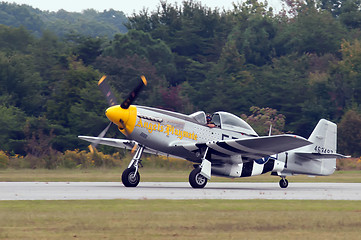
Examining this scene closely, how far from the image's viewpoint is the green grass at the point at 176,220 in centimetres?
1036

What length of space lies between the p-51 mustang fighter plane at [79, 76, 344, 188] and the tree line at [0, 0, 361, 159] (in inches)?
1015

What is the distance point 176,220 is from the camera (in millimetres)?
12016

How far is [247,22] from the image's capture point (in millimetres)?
81438

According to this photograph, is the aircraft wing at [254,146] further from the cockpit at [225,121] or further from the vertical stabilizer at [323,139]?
the vertical stabilizer at [323,139]

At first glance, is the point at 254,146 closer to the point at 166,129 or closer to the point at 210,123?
the point at 210,123

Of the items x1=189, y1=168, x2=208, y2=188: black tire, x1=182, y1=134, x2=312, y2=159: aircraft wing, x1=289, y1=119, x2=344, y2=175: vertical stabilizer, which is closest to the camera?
x1=182, y1=134, x2=312, y2=159: aircraft wing

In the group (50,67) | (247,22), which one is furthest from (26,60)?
(247,22)

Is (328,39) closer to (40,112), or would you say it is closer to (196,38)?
(196,38)

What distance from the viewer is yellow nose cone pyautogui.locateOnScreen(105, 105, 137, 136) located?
20.5 m

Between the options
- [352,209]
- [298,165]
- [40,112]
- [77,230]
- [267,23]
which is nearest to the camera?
[77,230]

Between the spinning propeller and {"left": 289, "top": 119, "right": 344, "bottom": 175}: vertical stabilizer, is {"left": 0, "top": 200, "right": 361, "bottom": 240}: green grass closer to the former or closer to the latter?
the spinning propeller

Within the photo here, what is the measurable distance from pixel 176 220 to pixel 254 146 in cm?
946

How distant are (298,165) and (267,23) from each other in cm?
5714

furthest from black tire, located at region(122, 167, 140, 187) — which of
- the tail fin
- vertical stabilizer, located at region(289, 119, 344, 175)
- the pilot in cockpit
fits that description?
the tail fin
